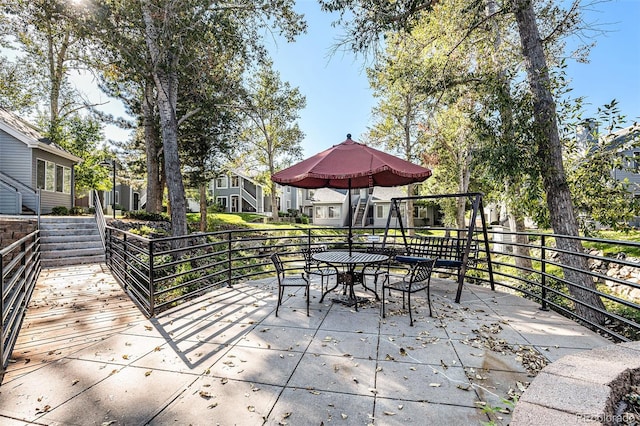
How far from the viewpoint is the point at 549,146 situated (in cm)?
540

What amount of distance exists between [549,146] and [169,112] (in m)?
9.51

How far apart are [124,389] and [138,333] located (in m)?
1.29

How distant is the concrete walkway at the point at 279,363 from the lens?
7.14ft

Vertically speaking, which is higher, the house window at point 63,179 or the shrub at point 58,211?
the house window at point 63,179

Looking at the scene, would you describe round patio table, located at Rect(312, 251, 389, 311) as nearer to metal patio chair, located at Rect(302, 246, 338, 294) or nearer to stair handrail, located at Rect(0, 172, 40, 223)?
metal patio chair, located at Rect(302, 246, 338, 294)

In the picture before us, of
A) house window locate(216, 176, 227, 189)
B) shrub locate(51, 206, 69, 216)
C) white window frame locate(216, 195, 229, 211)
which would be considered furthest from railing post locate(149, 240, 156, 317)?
house window locate(216, 176, 227, 189)

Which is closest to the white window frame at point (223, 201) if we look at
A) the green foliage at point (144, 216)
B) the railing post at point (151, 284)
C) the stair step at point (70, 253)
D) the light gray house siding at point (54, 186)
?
the light gray house siding at point (54, 186)

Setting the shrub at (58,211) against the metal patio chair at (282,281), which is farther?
the shrub at (58,211)

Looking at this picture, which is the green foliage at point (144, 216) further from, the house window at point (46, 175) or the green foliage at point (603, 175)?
the green foliage at point (603, 175)

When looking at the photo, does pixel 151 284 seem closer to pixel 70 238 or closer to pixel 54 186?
pixel 70 238

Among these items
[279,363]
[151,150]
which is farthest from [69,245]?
Result: [279,363]

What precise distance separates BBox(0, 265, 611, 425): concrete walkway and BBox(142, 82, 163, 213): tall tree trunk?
12.3 meters

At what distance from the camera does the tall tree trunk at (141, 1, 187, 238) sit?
7.99 m

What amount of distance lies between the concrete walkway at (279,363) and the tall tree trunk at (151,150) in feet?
40.4
